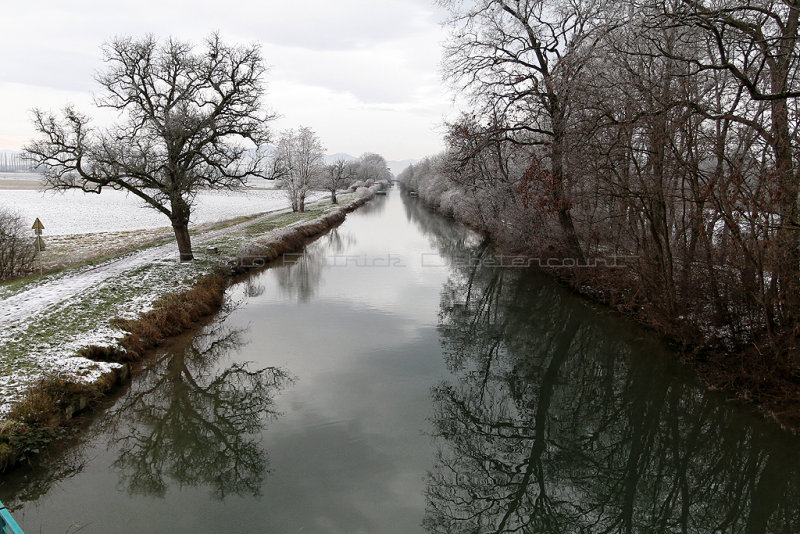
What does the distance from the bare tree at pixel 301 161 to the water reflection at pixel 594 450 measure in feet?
104

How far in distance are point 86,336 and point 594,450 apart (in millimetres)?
9619

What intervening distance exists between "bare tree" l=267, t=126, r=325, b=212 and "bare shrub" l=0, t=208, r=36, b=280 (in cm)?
2276

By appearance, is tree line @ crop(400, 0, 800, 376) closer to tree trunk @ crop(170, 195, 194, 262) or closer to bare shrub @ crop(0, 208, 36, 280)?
tree trunk @ crop(170, 195, 194, 262)

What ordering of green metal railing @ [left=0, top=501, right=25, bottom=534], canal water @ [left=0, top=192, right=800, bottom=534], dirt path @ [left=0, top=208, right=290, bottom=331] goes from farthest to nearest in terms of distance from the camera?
dirt path @ [left=0, top=208, right=290, bottom=331] < canal water @ [left=0, top=192, right=800, bottom=534] < green metal railing @ [left=0, top=501, right=25, bottom=534]

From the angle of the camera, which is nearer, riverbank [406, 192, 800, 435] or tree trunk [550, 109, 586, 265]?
riverbank [406, 192, 800, 435]

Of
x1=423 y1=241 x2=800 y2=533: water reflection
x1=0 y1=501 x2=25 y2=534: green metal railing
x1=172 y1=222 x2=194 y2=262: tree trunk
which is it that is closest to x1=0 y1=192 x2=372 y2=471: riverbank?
x1=172 y1=222 x2=194 y2=262: tree trunk

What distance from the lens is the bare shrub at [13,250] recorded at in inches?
587

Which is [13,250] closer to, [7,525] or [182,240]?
[182,240]

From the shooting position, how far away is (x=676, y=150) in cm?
862

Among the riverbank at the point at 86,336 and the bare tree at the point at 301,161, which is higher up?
the bare tree at the point at 301,161

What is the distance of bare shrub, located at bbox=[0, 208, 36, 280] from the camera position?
14.9 meters

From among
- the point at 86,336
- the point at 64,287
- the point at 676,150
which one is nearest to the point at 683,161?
the point at 676,150

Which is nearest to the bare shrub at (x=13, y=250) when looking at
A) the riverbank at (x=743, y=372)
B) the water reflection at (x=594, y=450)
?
the water reflection at (x=594, y=450)

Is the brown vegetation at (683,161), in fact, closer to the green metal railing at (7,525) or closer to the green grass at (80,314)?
the green metal railing at (7,525)
